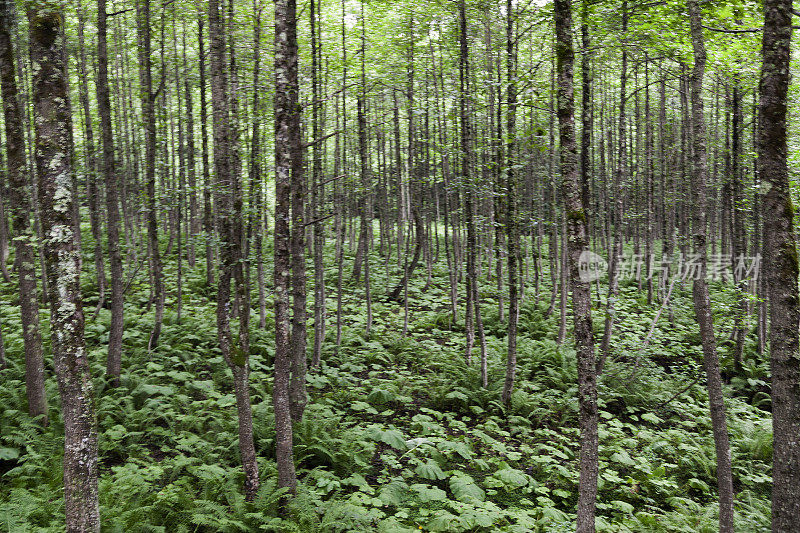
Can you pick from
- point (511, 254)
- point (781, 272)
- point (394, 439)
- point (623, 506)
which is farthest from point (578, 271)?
point (511, 254)

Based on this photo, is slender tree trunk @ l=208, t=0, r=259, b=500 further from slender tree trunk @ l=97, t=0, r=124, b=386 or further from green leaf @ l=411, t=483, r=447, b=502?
slender tree trunk @ l=97, t=0, r=124, b=386

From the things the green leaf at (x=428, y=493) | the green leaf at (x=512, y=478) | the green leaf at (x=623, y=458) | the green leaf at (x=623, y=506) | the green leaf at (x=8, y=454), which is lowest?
the green leaf at (x=623, y=506)

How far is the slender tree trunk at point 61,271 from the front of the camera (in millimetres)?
4234

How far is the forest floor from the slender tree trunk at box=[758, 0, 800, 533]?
9.46 feet

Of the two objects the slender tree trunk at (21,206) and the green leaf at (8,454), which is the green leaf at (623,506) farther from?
the slender tree trunk at (21,206)

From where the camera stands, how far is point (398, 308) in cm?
1723

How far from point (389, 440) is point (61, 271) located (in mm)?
5582

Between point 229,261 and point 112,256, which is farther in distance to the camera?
point 112,256

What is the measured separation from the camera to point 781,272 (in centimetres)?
431

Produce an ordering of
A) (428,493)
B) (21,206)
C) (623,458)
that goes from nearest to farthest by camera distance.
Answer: (21,206) < (428,493) < (623,458)

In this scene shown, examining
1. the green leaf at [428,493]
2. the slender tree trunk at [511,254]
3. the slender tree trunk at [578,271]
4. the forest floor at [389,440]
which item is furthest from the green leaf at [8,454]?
the slender tree trunk at [511,254]

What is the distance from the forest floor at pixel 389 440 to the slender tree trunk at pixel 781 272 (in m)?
2.88

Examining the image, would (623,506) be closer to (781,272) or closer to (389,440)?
(389,440)

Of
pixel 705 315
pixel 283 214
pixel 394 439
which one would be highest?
pixel 283 214
